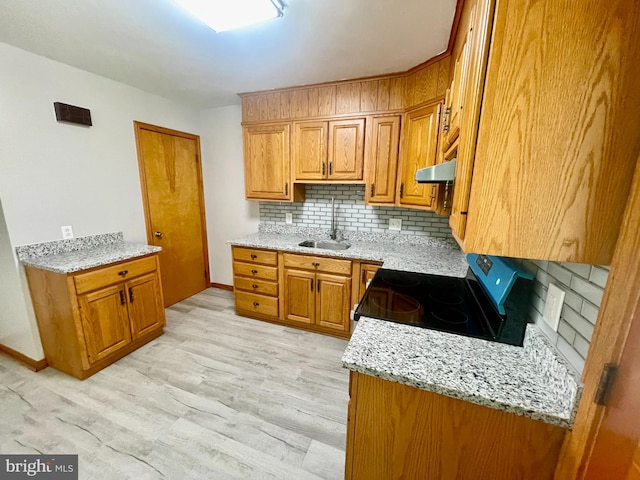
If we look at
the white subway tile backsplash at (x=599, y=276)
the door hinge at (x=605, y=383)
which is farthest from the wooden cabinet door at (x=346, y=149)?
the door hinge at (x=605, y=383)

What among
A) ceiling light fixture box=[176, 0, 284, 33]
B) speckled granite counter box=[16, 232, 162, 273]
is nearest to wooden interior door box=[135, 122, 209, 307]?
speckled granite counter box=[16, 232, 162, 273]

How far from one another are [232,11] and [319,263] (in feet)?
6.21

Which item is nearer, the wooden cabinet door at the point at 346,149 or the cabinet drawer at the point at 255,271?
the wooden cabinet door at the point at 346,149

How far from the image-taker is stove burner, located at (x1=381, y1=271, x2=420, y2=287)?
1.59 meters

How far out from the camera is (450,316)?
120 centimetres

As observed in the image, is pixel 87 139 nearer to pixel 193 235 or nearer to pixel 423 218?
pixel 193 235

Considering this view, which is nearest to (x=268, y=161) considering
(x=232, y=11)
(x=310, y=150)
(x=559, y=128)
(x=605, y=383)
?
(x=310, y=150)

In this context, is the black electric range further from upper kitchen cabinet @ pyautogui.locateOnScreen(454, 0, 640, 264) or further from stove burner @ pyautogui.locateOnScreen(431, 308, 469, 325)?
upper kitchen cabinet @ pyautogui.locateOnScreen(454, 0, 640, 264)

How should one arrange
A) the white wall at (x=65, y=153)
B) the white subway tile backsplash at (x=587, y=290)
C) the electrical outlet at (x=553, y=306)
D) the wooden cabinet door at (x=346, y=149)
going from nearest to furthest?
the white subway tile backsplash at (x=587, y=290) → the electrical outlet at (x=553, y=306) → the white wall at (x=65, y=153) → the wooden cabinet door at (x=346, y=149)

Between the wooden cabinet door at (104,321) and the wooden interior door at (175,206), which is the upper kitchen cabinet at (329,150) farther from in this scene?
the wooden cabinet door at (104,321)

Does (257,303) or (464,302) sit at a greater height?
(464,302)

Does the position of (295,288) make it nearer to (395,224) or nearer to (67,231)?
(395,224)

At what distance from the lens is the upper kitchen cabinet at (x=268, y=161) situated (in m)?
2.71
